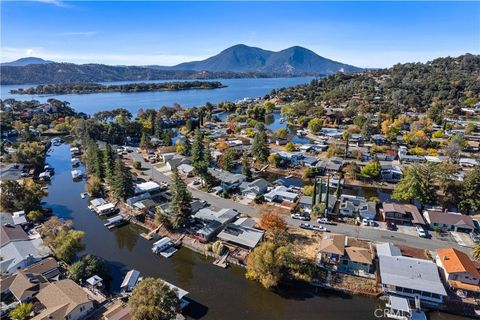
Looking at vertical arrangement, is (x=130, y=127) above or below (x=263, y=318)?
above

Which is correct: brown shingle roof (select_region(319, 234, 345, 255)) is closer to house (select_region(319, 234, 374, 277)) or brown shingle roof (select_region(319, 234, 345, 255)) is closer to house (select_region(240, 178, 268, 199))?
house (select_region(319, 234, 374, 277))

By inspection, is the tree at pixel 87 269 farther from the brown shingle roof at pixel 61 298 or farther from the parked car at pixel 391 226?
the parked car at pixel 391 226

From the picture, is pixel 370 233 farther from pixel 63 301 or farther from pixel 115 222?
pixel 115 222

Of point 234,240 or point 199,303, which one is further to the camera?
point 234,240

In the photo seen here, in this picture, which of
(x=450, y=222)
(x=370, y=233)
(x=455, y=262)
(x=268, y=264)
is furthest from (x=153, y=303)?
(x=450, y=222)

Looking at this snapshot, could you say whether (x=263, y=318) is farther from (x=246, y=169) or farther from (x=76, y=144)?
(x=76, y=144)

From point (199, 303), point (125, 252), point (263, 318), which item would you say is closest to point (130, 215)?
point (125, 252)
